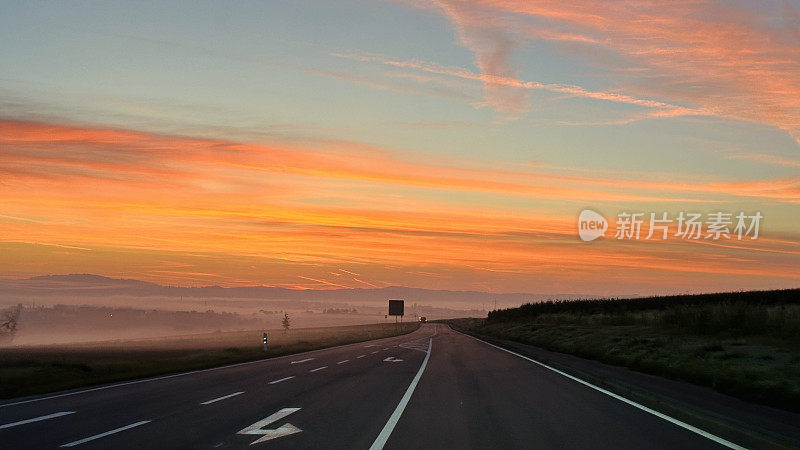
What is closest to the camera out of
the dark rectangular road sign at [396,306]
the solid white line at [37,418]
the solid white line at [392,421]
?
the solid white line at [392,421]

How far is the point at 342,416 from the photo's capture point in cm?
1385

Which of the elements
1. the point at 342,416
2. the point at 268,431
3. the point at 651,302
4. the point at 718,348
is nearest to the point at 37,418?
the point at 268,431

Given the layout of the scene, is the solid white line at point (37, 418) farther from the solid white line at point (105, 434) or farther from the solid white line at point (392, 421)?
the solid white line at point (392, 421)

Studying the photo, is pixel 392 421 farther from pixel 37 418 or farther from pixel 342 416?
pixel 37 418

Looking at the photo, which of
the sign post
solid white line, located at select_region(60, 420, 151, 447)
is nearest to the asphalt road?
solid white line, located at select_region(60, 420, 151, 447)

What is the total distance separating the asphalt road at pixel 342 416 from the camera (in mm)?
11000

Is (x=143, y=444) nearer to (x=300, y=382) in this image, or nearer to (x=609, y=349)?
(x=300, y=382)

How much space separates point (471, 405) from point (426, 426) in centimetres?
339

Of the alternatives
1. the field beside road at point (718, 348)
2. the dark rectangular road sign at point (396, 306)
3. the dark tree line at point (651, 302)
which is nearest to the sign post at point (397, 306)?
the dark rectangular road sign at point (396, 306)

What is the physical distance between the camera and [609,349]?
32156 millimetres

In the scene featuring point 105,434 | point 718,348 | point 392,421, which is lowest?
point 105,434

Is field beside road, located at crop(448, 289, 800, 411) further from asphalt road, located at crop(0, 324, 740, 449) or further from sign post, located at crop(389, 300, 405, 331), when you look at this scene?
sign post, located at crop(389, 300, 405, 331)

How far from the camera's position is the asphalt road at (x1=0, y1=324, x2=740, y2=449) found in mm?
11000

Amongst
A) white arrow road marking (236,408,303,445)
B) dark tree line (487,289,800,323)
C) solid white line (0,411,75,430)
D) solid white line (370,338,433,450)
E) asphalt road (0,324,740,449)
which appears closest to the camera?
solid white line (370,338,433,450)
